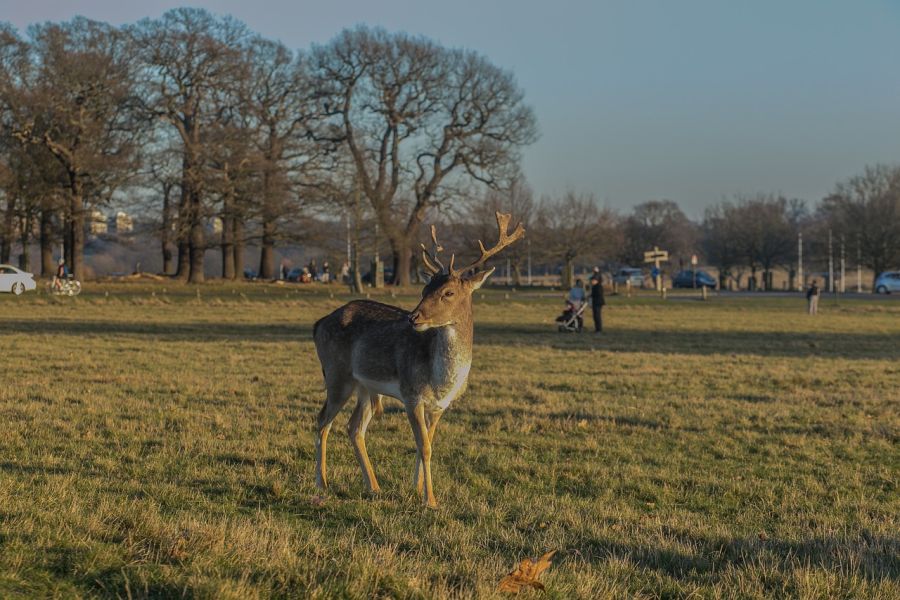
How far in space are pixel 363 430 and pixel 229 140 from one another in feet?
142

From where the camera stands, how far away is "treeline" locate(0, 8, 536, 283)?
149ft

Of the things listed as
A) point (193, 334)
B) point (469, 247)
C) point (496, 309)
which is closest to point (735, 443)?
point (193, 334)

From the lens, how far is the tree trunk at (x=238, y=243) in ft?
176

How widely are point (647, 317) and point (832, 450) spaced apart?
26.5 meters

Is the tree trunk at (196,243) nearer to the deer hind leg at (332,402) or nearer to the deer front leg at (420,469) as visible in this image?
the deer hind leg at (332,402)

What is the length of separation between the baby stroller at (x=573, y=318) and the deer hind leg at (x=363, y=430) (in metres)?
19.7

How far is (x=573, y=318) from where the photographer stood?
27.5 meters

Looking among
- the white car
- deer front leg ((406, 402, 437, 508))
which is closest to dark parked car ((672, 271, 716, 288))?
the white car

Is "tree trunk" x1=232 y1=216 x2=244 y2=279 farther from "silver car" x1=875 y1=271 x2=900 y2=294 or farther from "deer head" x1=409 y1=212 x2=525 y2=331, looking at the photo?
"silver car" x1=875 y1=271 x2=900 y2=294

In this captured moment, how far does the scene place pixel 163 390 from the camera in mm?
13312

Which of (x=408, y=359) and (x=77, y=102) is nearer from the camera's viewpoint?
(x=408, y=359)

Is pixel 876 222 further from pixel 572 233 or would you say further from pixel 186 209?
pixel 186 209

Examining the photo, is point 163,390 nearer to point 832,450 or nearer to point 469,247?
point 832,450

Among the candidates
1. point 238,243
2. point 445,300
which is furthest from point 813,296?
point 445,300
